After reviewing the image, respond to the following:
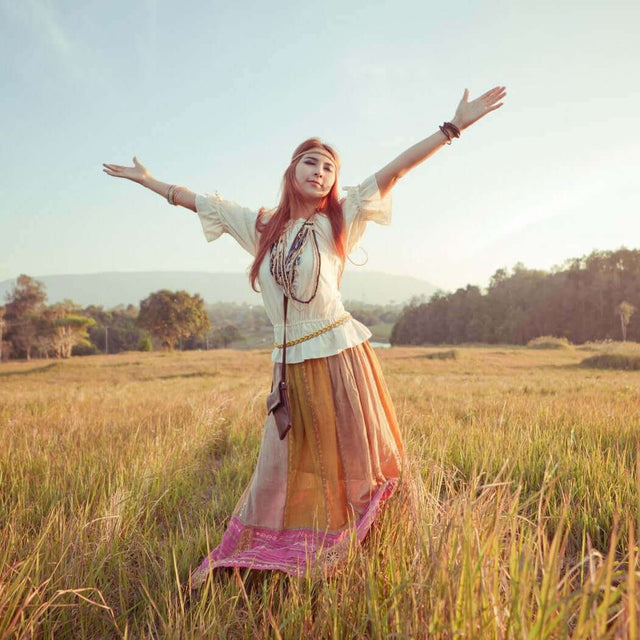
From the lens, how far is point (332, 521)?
2.24 m

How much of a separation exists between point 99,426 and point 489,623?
4.92 m

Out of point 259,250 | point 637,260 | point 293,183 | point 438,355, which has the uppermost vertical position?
point 637,260

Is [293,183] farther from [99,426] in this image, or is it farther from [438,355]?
[438,355]

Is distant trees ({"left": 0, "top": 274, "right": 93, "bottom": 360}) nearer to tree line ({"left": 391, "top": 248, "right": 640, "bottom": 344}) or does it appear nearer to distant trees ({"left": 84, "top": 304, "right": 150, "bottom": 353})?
distant trees ({"left": 84, "top": 304, "right": 150, "bottom": 353})

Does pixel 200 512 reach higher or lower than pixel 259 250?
lower

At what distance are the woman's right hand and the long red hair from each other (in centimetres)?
113

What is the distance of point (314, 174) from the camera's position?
2566 millimetres

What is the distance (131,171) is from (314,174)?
1.52 meters

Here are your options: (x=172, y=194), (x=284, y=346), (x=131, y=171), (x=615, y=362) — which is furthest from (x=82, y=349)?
(x=284, y=346)

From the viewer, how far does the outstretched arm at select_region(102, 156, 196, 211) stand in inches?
118

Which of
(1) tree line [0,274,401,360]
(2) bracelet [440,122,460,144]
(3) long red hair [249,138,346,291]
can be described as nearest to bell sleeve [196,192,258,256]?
(3) long red hair [249,138,346,291]


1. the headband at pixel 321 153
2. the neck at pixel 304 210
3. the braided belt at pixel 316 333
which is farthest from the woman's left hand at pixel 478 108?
the braided belt at pixel 316 333

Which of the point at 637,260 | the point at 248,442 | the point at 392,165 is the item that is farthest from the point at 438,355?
the point at 637,260

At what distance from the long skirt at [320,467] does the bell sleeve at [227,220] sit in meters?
0.91
